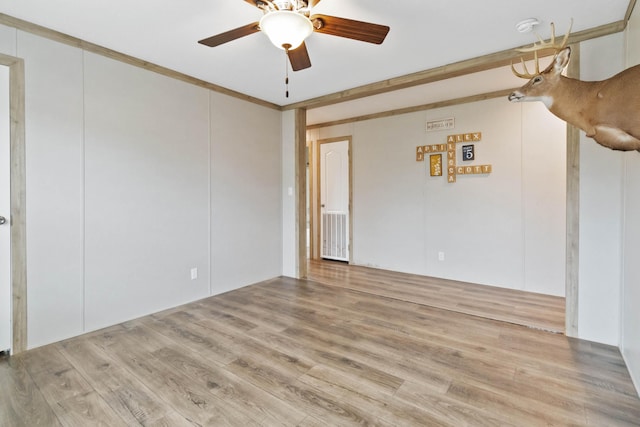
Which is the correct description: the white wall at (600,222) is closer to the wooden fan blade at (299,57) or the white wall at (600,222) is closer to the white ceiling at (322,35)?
the white ceiling at (322,35)

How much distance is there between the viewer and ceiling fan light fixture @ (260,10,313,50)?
5.78 feet

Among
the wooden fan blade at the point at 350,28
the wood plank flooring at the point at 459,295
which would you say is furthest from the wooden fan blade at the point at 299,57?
the wood plank flooring at the point at 459,295

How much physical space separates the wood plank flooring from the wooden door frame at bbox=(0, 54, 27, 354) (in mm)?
3062

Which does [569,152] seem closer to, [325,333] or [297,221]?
[325,333]

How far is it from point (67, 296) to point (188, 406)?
1.64m

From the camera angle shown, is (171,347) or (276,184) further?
(276,184)

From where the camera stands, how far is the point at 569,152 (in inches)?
102

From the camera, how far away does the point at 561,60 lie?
1.96 m

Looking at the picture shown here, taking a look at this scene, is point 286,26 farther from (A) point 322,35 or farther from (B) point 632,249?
(B) point 632,249

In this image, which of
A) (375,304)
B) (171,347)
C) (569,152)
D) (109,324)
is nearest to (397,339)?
(375,304)

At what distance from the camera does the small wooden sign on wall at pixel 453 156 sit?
4.18 metres

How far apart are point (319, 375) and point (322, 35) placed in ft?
8.44

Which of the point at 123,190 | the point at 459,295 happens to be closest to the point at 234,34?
the point at 123,190

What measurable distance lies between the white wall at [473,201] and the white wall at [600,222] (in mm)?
1312
